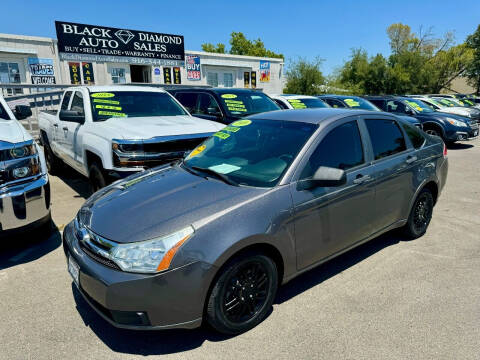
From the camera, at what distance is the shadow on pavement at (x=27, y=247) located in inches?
146

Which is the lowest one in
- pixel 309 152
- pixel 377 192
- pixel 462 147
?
pixel 462 147

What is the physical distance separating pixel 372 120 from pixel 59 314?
3445 millimetres

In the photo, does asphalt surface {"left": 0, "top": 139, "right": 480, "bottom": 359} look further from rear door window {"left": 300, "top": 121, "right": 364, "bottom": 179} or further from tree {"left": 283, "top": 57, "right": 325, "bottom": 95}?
tree {"left": 283, "top": 57, "right": 325, "bottom": 95}

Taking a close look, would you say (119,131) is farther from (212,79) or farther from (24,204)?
(212,79)

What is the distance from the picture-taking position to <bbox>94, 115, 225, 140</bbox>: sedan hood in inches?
180

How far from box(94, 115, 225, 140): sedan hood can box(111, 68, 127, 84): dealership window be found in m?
21.1

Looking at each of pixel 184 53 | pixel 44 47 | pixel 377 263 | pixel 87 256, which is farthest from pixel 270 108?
pixel 184 53

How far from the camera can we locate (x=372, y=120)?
3.57m

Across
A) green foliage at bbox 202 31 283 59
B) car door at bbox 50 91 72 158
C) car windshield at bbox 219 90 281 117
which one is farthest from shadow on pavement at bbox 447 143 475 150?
green foliage at bbox 202 31 283 59

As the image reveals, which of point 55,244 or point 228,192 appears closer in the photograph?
point 228,192

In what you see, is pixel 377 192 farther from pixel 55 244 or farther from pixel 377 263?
pixel 55 244

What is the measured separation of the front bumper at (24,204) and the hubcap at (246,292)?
94.9 inches

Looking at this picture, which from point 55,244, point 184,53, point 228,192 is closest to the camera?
point 228,192

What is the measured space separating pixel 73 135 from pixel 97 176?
50.3 inches
